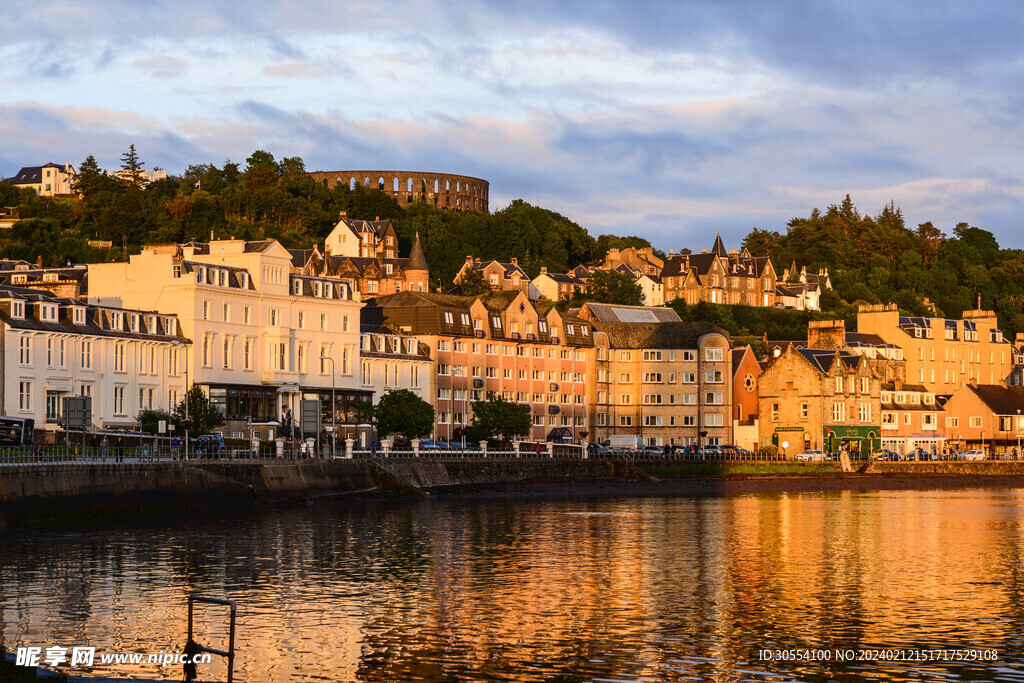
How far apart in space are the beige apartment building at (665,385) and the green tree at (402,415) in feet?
125

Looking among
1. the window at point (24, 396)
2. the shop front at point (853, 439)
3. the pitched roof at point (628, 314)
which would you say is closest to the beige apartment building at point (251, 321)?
the window at point (24, 396)

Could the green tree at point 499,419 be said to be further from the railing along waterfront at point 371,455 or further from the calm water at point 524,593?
the calm water at point 524,593

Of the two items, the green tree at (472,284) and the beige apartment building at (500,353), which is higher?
the green tree at (472,284)

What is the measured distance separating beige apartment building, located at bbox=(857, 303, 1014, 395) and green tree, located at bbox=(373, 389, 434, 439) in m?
72.8

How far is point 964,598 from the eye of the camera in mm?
52312

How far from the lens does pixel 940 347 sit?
182125mm

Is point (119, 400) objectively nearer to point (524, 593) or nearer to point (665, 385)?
point (524, 593)

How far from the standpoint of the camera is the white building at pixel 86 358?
101m

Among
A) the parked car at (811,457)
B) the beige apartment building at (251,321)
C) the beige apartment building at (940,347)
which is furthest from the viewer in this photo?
the beige apartment building at (940,347)

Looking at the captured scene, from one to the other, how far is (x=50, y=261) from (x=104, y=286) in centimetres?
6359

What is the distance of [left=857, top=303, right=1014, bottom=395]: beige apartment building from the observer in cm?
17950

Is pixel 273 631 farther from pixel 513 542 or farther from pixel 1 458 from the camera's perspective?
pixel 1 458

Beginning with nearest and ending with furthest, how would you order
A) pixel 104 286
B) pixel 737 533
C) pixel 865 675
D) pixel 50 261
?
1. pixel 865 675
2. pixel 737 533
3. pixel 104 286
4. pixel 50 261

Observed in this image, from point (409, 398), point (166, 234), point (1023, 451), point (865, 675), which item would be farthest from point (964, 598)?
point (166, 234)
